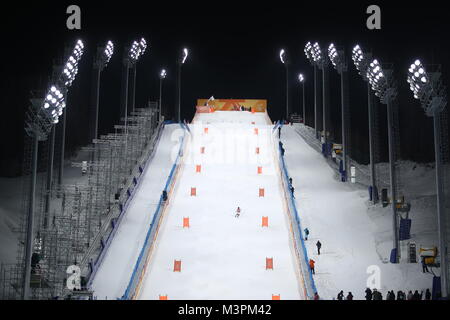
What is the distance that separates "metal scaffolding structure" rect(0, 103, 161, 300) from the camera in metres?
25.0

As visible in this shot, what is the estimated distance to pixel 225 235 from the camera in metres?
32.5

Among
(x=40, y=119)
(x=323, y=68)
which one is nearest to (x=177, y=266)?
(x=40, y=119)

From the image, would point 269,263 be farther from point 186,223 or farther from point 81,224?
point 81,224

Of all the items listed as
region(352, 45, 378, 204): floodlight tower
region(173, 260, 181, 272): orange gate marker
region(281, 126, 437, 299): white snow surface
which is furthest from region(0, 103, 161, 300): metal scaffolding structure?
region(352, 45, 378, 204): floodlight tower

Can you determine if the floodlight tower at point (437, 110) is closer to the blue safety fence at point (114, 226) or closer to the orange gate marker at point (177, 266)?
the orange gate marker at point (177, 266)

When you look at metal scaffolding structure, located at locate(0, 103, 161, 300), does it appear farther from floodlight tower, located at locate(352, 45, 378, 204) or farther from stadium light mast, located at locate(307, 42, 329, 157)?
floodlight tower, located at locate(352, 45, 378, 204)

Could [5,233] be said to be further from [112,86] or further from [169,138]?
[112,86]

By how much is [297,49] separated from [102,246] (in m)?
45.4

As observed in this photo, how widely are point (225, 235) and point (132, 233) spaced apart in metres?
4.88

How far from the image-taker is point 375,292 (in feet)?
76.4

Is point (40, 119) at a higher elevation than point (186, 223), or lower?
higher

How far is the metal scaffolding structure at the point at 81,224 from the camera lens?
25014mm

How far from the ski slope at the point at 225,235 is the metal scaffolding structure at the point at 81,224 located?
2.87 meters
